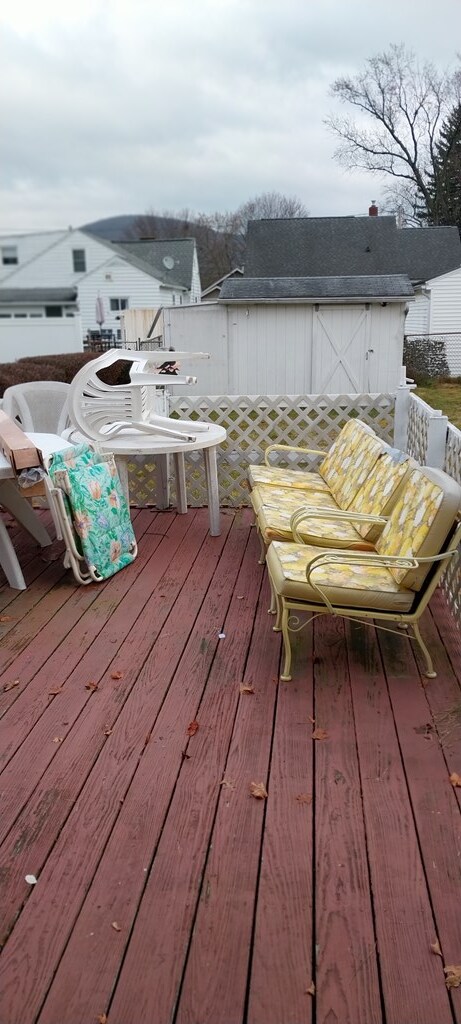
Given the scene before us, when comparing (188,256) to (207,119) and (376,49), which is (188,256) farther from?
(207,119)

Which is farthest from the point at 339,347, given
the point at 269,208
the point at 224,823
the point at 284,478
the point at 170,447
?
the point at 269,208

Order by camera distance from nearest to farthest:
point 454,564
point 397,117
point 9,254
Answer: point 454,564 < point 397,117 < point 9,254

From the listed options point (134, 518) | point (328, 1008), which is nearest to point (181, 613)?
point (134, 518)

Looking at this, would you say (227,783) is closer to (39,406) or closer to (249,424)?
(249,424)

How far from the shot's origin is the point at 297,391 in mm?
12867

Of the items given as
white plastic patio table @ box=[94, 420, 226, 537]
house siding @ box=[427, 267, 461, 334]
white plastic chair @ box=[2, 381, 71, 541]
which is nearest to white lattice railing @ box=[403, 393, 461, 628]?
white plastic patio table @ box=[94, 420, 226, 537]

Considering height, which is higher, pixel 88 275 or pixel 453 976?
pixel 88 275

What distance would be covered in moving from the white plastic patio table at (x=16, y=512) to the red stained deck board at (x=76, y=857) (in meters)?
1.42

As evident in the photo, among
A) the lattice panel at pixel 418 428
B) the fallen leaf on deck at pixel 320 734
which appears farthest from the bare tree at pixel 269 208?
the fallen leaf on deck at pixel 320 734

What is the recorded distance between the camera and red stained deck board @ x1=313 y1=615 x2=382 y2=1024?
4.97ft

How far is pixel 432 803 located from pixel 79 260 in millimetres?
31337

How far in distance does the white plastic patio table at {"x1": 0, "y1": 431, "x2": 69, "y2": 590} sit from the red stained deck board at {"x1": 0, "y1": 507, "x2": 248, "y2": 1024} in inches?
56.0

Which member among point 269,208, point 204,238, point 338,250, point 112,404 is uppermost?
point 269,208

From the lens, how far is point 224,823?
2.04 metres
